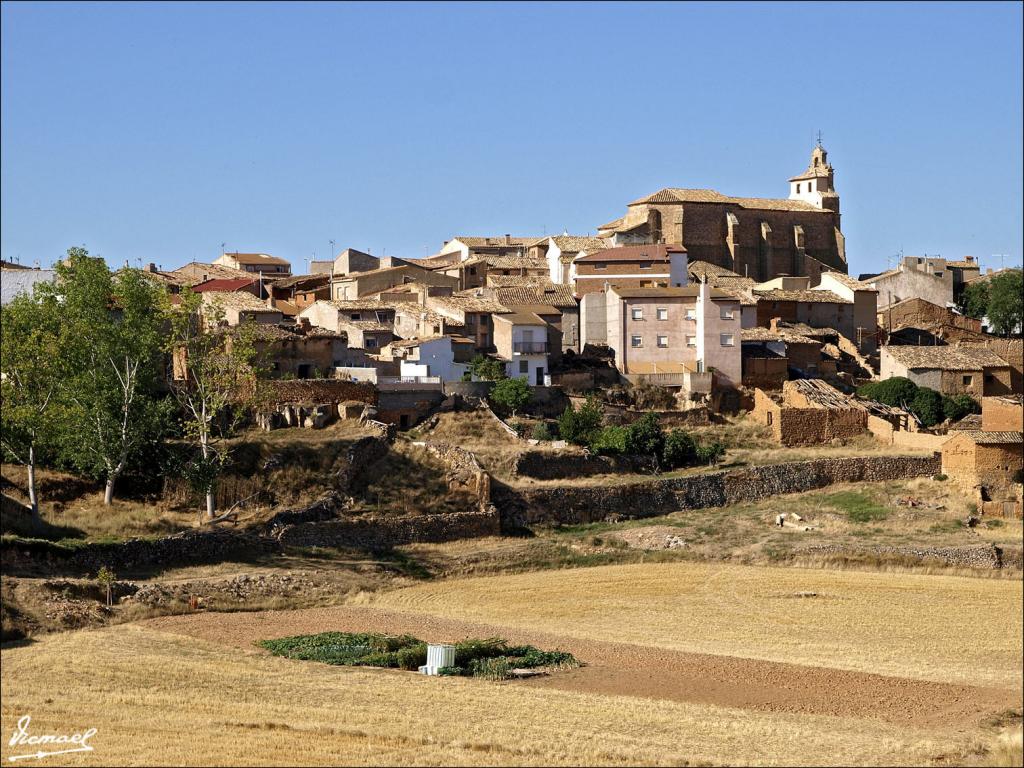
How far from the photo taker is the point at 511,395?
132 feet

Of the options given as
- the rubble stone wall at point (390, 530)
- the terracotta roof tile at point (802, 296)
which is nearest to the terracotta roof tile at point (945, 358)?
the terracotta roof tile at point (802, 296)

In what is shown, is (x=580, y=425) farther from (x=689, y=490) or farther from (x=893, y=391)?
(x=893, y=391)

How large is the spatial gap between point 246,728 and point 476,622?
9.21 metres

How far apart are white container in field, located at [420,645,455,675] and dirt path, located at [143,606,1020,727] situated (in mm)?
1460

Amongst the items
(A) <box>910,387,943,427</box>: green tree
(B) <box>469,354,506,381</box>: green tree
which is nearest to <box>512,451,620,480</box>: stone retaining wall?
(B) <box>469,354,506,381</box>: green tree

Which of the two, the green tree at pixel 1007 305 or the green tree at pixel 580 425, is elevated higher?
the green tree at pixel 1007 305

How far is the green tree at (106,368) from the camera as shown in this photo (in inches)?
1272

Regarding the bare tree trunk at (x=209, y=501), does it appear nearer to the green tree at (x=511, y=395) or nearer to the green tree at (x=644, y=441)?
the green tree at (x=511, y=395)

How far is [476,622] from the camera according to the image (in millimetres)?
27859

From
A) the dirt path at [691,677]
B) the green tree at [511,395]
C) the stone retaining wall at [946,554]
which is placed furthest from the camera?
the green tree at [511,395]

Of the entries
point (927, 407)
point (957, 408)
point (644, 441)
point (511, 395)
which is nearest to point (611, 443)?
point (644, 441)

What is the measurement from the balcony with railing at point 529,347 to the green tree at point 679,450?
19.2 ft

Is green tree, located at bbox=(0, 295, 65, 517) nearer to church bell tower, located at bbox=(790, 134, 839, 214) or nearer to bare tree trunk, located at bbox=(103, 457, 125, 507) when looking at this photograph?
bare tree trunk, located at bbox=(103, 457, 125, 507)

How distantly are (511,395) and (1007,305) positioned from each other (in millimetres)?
21391
